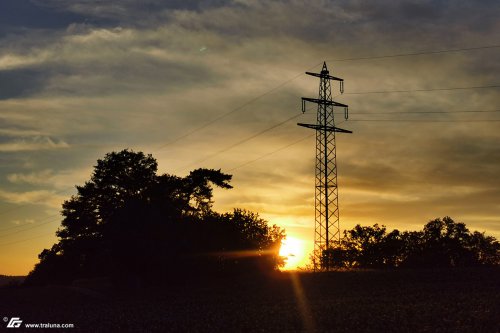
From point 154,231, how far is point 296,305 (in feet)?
115

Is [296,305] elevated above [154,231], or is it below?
below

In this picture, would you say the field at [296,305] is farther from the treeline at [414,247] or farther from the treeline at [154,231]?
the treeline at [414,247]

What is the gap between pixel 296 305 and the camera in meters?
48.5

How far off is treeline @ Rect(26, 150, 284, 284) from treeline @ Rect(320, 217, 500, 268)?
50.2 m

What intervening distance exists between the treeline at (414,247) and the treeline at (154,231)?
50.2 metres

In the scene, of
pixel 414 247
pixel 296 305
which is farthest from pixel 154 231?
pixel 414 247

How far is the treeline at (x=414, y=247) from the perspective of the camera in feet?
447

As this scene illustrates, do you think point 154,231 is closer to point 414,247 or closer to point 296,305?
point 296,305

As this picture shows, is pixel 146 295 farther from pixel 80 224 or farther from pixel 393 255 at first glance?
pixel 393 255

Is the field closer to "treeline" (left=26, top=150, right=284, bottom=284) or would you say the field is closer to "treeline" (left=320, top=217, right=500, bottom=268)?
"treeline" (left=26, top=150, right=284, bottom=284)

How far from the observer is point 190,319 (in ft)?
149

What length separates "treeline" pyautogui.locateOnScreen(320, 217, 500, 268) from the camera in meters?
136

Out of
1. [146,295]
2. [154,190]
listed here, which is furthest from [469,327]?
[154,190]

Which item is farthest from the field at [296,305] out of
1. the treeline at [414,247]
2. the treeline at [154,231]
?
the treeline at [414,247]
